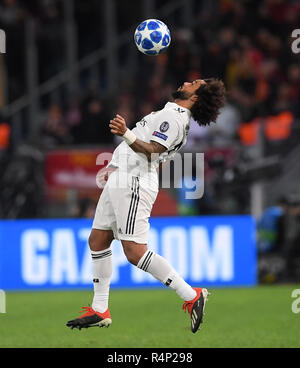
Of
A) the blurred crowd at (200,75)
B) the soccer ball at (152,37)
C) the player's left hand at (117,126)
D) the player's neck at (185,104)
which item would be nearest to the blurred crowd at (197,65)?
the blurred crowd at (200,75)

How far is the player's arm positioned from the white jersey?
0.07 m

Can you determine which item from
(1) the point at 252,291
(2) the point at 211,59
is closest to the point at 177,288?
(1) the point at 252,291

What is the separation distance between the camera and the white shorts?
25.1 feet

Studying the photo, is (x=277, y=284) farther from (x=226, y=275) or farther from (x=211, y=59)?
(x=211, y=59)

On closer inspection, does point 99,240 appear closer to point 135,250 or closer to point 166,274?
point 135,250

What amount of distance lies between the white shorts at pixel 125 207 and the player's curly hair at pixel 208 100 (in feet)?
2.55

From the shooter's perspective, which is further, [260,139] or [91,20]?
[91,20]

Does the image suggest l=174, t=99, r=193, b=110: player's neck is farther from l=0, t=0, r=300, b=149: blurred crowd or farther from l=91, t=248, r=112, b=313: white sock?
l=0, t=0, r=300, b=149: blurred crowd

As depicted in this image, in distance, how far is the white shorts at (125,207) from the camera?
764cm

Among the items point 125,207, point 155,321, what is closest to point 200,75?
point 155,321

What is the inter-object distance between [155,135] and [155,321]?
2938 mm

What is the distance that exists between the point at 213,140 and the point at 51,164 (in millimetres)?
2493

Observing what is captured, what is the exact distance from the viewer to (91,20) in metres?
19.5
